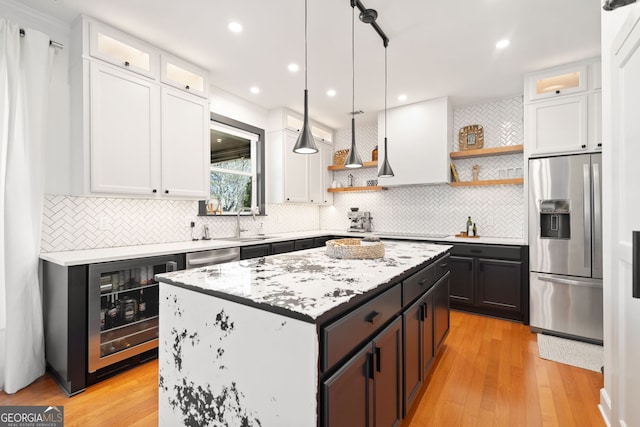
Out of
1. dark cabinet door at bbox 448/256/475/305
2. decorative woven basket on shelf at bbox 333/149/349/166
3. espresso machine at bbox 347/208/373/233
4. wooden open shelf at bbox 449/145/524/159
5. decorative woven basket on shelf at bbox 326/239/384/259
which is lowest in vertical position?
dark cabinet door at bbox 448/256/475/305

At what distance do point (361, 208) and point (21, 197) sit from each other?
4161 millimetres

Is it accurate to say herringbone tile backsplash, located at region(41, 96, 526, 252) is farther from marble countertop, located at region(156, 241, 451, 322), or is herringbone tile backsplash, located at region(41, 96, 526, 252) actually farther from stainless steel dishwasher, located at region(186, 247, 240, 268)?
marble countertop, located at region(156, 241, 451, 322)

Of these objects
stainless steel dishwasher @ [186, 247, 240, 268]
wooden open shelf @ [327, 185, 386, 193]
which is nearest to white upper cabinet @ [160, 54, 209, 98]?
stainless steel dishwasher @ [186, 247, 240, 268]

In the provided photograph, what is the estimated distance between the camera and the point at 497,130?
3.99 m

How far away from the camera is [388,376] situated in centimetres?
140

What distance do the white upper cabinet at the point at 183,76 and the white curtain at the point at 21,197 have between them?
0.83m

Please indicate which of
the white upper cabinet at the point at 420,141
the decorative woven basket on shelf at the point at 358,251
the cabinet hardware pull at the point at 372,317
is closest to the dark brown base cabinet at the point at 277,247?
the white upper cabinet at the point at 420,141

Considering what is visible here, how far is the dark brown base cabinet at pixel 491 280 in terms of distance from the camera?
3260 millimetres

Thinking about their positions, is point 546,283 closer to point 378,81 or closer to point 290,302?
point 378,81

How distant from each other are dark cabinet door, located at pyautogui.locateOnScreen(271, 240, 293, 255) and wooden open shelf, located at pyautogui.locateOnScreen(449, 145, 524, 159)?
251 cm

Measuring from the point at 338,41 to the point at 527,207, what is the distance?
2.64 meters

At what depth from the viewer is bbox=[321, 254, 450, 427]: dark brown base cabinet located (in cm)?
100

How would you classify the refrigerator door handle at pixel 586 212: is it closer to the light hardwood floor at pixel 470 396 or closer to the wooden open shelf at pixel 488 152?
the wooden open shelf at pixel 488 152

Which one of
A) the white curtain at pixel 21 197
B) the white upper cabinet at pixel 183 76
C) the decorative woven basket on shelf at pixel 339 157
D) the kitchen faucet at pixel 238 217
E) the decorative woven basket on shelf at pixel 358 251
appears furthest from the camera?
the decorative woven basket on shelf at pixel 339 157
